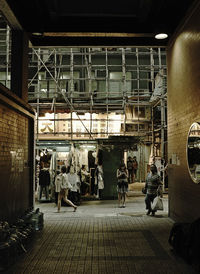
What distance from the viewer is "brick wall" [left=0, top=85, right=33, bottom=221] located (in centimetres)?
695

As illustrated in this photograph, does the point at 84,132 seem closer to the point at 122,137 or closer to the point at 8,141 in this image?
the point at 122,137

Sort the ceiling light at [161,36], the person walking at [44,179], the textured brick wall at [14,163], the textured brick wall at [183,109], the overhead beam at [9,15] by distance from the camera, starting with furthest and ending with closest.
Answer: the person walking at [44,179] < the ceiling light at [161,36] < the overhead beam at [9,15] < the textured brick wall at [183,109] < the textured brick wall at [14,163]

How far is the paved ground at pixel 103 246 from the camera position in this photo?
558 centimetres

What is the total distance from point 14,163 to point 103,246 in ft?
10.2

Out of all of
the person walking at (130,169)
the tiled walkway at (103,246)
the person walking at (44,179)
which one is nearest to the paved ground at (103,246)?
the tiled walkway at (103,246)

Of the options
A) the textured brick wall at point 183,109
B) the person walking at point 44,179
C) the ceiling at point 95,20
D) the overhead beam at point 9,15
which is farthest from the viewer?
the person walking at point 44,179

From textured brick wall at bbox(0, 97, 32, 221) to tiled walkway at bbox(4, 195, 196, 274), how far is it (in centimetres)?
107

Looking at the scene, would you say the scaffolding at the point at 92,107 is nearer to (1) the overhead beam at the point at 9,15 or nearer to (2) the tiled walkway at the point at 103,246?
(2) the tiled walkway at the point at 103,246

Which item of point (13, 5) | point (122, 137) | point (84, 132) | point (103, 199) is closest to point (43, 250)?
point (13, 5)

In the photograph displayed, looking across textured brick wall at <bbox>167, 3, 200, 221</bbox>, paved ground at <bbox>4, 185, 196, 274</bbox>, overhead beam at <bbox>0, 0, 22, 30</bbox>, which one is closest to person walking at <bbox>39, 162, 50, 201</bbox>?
paved ground at <bbox>4, 185, 196, 274</bbox>

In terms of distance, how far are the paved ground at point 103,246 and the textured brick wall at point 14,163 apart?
1.06 m

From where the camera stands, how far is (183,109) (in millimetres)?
8414

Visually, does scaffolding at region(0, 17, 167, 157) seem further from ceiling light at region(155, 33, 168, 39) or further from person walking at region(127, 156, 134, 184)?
ceiling light at region(155, 33, 168, 39)

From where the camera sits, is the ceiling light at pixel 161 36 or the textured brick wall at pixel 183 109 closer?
the textured brick wall at pixel 183 109
